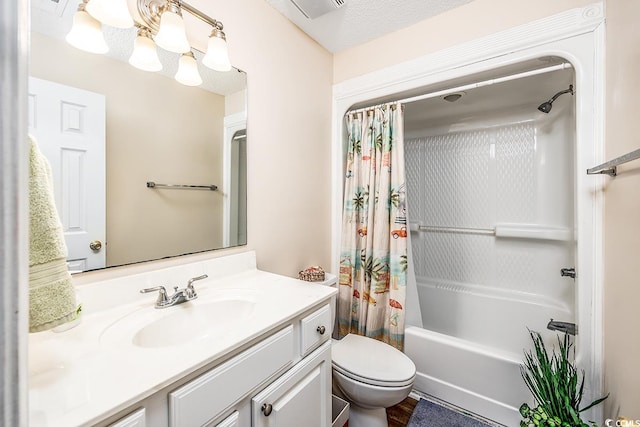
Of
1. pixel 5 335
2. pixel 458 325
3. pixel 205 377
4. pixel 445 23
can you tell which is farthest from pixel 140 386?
pixel 458 325

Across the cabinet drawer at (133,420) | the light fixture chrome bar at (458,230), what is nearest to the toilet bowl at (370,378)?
the cabinet drawer at (133,420)

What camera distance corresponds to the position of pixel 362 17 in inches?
63.4

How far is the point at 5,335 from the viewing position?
0.71 feet

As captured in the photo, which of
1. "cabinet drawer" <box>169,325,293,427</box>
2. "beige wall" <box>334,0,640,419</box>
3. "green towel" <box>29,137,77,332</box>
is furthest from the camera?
"beige wall" <box>334,0,640,419</box>

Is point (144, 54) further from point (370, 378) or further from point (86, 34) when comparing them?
point (370, 378)

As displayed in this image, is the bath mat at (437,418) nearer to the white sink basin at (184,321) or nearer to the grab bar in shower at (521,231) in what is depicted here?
the white sink basin at (184,321)

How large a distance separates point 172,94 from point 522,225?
8.14 feet

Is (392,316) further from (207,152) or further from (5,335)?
(5,335)

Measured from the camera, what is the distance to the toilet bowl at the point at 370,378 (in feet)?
4.08

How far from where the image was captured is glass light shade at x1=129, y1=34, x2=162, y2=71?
3.30 feet

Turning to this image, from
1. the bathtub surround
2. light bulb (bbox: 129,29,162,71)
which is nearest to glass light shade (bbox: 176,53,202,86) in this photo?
light bulb (bbox: 129,29,162,71)

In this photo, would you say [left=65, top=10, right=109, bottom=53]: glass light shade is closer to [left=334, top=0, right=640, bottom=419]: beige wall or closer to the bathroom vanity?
the bathroom vanity

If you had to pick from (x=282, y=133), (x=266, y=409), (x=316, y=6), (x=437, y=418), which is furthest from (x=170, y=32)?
(x=437, y=418)

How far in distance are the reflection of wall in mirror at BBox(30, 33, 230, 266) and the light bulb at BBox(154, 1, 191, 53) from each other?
0.45 ft
